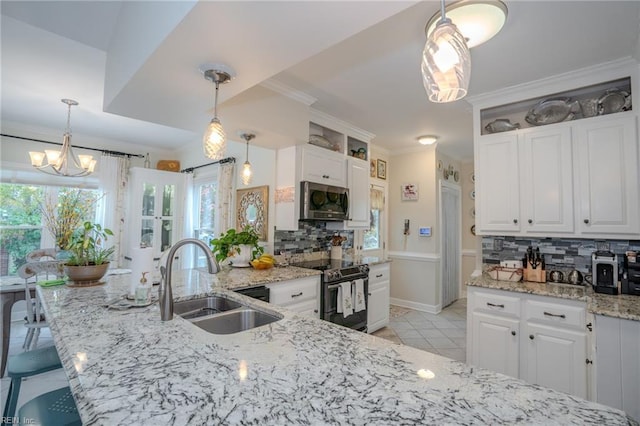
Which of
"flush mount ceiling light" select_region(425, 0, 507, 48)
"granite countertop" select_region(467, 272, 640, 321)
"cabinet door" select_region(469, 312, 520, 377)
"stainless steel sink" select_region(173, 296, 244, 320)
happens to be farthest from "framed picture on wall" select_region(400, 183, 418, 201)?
"stainless steel sink" select_region(173, 296, 244, 320)

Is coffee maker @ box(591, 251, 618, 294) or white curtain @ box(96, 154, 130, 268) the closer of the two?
coffee maker @ box(591, 251, 618, 294)

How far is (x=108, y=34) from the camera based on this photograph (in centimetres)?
217

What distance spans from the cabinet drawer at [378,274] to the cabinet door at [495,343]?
4.12 ft

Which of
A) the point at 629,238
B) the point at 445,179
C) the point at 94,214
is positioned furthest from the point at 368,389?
the point at 94,214

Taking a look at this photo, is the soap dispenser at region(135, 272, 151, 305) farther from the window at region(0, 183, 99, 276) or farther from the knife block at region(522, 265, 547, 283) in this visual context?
the window at region(0, 183, 99, 276)

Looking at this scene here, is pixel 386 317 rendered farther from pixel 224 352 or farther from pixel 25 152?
pixel 25 152

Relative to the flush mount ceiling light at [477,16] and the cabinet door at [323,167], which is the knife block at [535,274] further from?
the cabinet door at [323,167]

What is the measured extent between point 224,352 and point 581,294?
244cm

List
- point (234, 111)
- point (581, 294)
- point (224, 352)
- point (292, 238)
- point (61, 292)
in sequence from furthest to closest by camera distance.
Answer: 1. point (292, 238)
2. point (234, 111)
3. point (581, 294)
4. point (61, 292)
5. point (224, 352)

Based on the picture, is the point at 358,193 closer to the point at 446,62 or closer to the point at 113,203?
the point at 446,62

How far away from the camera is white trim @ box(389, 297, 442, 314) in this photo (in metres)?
4.48

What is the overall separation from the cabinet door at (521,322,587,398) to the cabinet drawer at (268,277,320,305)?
5.55 feet

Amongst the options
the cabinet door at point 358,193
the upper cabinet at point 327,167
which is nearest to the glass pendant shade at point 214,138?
the upper cabinet at point 327,167

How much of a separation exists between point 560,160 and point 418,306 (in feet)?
9.66
